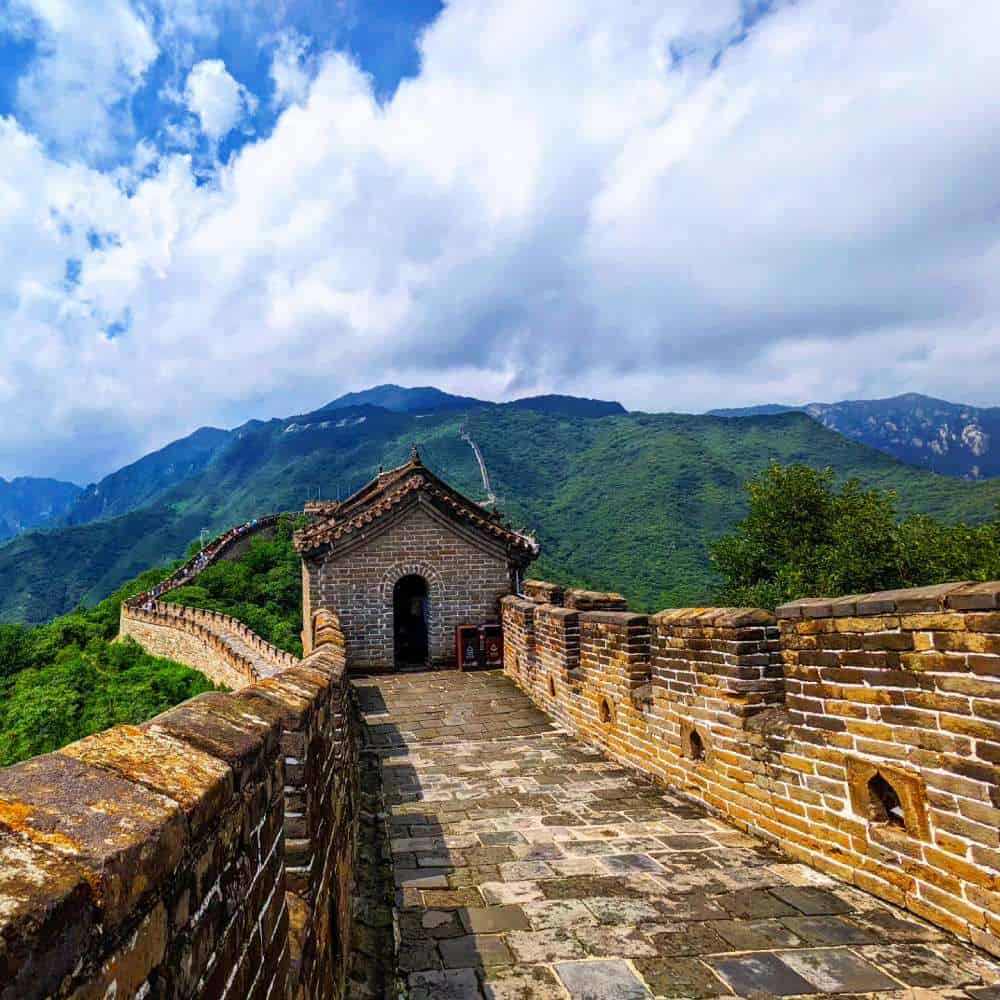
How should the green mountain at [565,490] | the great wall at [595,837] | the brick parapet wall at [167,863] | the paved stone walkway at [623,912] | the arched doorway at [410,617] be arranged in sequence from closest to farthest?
the brick parapet wall at [167,863] → the great wall at [595,837] → the paved stone walkway at [623,912] → the arched doorway at [410,617] → the green mountain at [565,490]

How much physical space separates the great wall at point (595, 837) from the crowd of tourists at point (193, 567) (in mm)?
26291

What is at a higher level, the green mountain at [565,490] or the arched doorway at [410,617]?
the green mountain at [565,490]

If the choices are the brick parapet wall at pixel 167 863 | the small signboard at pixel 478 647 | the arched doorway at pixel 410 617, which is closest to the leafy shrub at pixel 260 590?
the arched doorway at pixel 410 617

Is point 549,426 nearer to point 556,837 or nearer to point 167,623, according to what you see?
point 167,623

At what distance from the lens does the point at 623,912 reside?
3.80 m

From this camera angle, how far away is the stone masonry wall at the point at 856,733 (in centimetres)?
336

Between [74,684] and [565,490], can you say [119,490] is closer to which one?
[565,490]

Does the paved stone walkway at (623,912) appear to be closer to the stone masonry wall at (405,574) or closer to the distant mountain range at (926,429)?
the stone masonry wall at (405,574)

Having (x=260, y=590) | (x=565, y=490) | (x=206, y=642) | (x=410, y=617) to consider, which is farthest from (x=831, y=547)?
(x=565, y=490)

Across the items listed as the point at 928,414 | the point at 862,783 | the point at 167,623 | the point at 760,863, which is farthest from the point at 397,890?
the point at 928,414

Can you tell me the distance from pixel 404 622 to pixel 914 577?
1765 centimetres

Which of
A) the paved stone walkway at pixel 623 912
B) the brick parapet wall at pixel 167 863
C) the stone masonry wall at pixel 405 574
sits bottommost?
the paved stone walkway at pixel 623 912

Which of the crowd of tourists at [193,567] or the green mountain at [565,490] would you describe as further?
the green mountain at [565,490]

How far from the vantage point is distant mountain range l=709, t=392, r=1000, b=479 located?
127 meters
